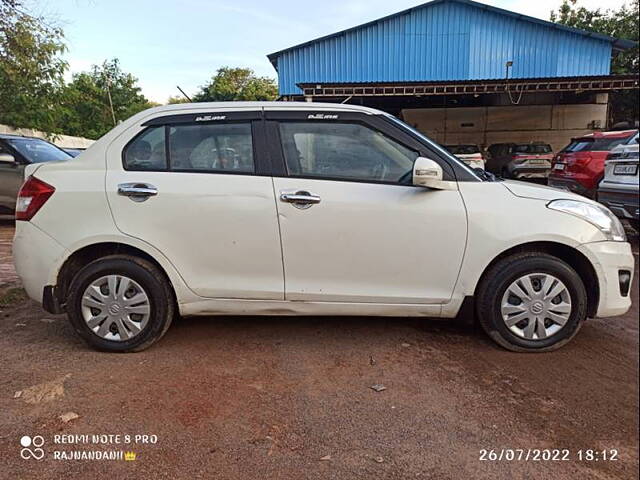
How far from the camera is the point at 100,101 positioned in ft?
107

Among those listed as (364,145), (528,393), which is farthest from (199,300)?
(528,393)

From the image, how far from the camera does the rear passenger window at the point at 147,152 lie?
3.10 meters

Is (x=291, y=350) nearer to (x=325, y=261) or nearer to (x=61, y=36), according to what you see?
(x=325, y=261)

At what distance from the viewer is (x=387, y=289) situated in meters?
3.06

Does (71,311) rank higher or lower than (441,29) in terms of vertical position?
lower

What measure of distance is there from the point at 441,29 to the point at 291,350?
19.4 m

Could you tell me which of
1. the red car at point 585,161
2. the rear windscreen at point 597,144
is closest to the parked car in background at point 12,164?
the red car at point 585,161

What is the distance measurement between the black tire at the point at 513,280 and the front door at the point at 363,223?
25 centimetres

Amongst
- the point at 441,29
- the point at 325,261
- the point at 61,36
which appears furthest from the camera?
the point at 441,29

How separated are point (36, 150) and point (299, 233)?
748cm

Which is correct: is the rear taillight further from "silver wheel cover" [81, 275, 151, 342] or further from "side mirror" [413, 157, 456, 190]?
"side mirror" [413, 157, 456, 190]

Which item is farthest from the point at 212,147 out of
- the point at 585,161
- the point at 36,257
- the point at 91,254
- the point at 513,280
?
the point at 585,161

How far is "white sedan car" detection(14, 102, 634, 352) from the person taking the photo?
117 inches

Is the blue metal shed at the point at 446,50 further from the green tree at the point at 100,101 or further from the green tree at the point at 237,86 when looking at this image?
the green tree at the point at 237,86
